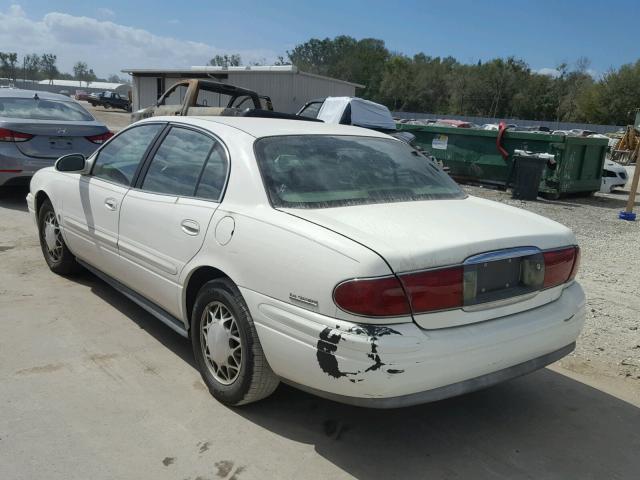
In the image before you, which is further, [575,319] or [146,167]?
[146,167]

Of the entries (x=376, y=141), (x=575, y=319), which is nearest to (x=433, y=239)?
(x=575, y=319)

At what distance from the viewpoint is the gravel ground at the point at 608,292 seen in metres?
4.21

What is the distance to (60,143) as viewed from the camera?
812cm

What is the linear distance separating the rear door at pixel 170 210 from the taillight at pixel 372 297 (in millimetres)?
1085

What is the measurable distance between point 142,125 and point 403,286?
2.69m

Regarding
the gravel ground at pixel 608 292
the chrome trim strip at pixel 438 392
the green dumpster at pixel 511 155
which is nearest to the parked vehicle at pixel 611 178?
the green dumpster at pixel 511 155

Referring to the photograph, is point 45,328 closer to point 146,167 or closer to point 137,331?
point 137,331

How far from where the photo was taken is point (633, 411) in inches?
138

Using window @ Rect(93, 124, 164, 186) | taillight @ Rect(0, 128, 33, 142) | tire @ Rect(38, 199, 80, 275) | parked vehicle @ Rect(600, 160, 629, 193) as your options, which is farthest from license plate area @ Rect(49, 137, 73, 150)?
parked vehicle @ Rect(600, 160, 629, 193)

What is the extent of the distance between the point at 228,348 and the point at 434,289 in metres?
1.21

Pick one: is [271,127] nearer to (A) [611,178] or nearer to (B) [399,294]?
(B) [399,294]

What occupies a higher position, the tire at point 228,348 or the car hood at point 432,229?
the car hood at point 432,229

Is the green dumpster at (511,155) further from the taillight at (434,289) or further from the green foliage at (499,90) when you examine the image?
the green foliage at (499,90)

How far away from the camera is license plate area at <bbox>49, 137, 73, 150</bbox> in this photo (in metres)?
8.08
